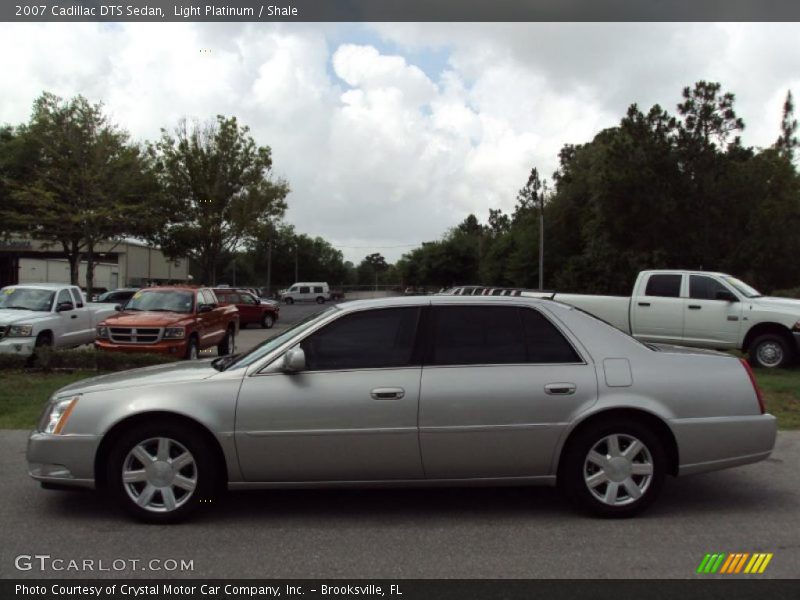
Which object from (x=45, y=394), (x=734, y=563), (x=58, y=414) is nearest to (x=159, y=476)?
(x=58, y=414)

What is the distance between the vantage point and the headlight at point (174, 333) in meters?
13.6

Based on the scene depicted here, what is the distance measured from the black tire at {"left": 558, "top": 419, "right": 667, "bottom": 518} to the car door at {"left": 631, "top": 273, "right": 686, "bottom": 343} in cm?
938

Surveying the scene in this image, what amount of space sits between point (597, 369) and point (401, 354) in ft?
4.54

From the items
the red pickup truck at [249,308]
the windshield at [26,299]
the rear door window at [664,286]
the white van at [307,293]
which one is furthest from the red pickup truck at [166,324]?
the white van at [307,293]

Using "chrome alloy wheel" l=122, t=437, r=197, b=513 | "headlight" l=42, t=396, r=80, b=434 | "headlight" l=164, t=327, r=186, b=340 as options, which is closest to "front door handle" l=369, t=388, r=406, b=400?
"chrome alloy wheel" l=122, t=437, r=197, b=513

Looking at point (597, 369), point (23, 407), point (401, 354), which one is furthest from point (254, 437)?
point (23, 407)

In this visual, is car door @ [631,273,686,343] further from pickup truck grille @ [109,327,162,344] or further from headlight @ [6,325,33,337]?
headlight @ [6,325,33,337]

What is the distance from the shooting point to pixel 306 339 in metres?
5.04

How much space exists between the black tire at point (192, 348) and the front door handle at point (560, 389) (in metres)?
10.2

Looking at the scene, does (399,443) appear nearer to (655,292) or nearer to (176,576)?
(176,576)

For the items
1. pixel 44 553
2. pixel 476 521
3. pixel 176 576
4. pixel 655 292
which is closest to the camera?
pixel 176 576

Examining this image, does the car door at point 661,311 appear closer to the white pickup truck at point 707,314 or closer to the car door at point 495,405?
the white pickup truck at point 707,314

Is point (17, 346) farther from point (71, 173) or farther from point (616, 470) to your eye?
point (71, 173)

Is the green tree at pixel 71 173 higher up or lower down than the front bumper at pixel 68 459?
higher up
